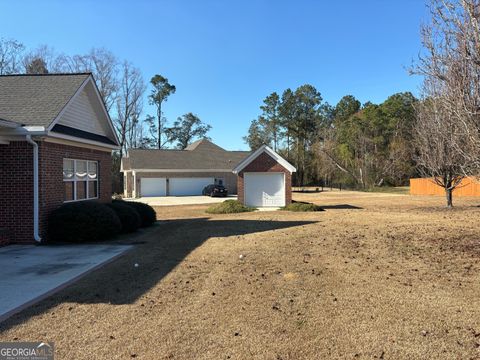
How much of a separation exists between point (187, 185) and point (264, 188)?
734 inches

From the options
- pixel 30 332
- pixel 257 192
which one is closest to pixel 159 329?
pixel 30 332

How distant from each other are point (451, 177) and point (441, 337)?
21.9 meters

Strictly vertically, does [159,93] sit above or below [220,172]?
above

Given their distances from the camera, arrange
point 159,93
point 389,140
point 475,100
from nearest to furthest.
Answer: point 475,100 → point 389,140 → point 159,93

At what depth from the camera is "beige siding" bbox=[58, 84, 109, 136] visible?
41.2ft

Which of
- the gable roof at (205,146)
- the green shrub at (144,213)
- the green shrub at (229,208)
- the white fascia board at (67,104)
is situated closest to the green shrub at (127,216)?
the green shrub at (144,213)

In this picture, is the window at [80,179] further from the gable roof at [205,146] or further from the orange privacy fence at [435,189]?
the gable roof at [205,146]

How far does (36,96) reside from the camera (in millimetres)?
12273

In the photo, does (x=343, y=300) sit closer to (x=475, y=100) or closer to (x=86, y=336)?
(x=86, y=336)

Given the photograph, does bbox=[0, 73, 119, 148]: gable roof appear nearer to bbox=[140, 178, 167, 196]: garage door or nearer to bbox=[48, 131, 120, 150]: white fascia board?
bbox=[48, 131, 120, 150]: white fascia board

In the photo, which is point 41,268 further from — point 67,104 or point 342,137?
point 342,137

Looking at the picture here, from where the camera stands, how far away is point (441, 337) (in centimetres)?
424

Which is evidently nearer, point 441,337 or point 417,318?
point 441,337

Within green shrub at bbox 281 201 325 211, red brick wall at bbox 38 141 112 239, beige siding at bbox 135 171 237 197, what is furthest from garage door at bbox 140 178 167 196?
red brick wall at bbox 38 141 112 239
